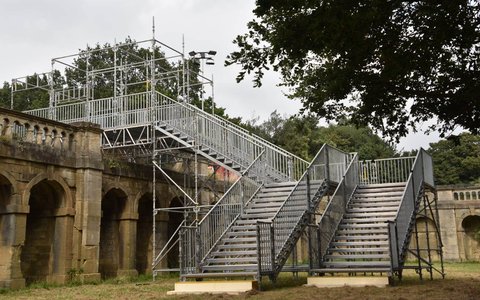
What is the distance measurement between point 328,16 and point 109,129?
51.5 ft

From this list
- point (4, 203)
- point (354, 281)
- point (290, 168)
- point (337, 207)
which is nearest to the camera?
point (354, 281)

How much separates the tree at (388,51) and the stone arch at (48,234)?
1028cm

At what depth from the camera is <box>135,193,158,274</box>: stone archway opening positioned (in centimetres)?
2373

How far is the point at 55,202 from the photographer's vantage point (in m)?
18.8

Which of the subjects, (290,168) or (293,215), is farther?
(290,168)

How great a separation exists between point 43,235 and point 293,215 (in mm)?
8018

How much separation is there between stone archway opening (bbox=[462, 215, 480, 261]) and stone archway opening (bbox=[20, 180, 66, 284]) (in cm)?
2650

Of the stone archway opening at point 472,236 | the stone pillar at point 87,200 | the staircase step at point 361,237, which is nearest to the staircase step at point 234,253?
the staircase step at point 361,237

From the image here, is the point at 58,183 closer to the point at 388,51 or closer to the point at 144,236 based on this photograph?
the point at 144,236

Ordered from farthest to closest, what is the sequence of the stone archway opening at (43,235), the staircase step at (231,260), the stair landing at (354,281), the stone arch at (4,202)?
1. the stone archway opening at (43,235)
2. the stone arch at (4,202)
3. the staircase step at (231,260)
4. the stair landing at (354,281)

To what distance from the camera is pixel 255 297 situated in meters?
13.1

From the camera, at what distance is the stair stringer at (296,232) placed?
15.8 meters

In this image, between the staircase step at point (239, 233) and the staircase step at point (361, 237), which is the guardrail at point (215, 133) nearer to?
the staircase step at point (239, 233)

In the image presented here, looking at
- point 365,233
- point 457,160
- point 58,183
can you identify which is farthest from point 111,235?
point 457,160
